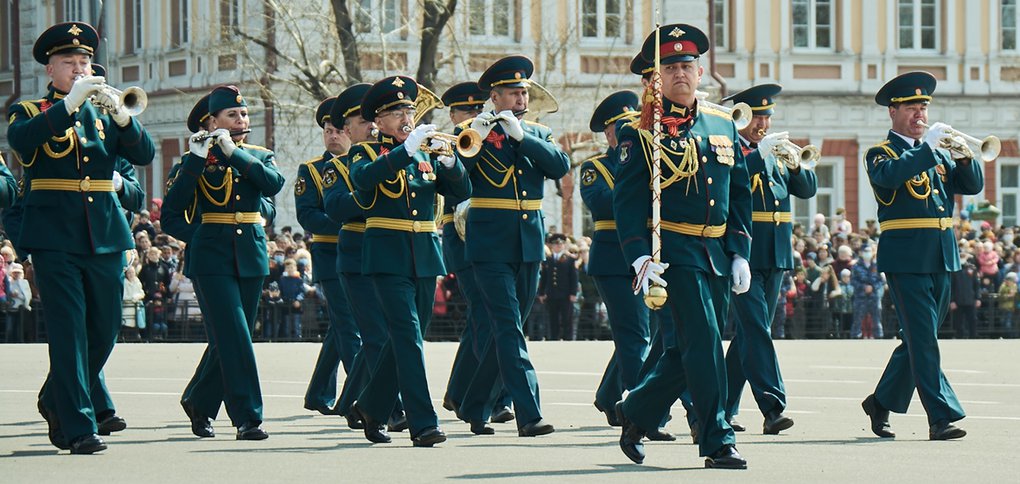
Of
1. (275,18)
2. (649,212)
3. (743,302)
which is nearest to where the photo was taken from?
(649,212)

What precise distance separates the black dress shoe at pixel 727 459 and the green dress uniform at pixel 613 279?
8.35ft

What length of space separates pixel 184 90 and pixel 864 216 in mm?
14369

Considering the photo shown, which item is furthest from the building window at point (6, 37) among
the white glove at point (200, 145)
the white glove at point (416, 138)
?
the white glove at point (416, 138)

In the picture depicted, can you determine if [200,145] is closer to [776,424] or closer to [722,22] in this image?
[776,424]

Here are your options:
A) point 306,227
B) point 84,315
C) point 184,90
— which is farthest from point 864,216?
point 84,315

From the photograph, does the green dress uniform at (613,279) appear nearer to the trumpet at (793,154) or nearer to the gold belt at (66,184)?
the trumpet at (793,154)

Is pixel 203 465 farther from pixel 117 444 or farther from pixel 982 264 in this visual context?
pixel 982 264

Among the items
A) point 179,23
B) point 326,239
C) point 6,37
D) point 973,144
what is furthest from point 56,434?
point 6,37

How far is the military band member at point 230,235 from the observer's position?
1291 cm

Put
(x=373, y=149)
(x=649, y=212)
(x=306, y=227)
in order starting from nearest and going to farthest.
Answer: (x=649, y=212) → (x=373, y=149) → (x=306, y=227)

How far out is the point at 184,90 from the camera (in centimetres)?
4416

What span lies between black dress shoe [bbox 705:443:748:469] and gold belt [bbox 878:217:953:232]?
10.1ft

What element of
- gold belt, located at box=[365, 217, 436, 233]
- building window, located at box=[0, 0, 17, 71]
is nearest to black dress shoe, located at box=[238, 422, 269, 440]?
gold belt, located at box=[365, 217, 436, 233]

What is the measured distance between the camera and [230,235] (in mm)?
13172
